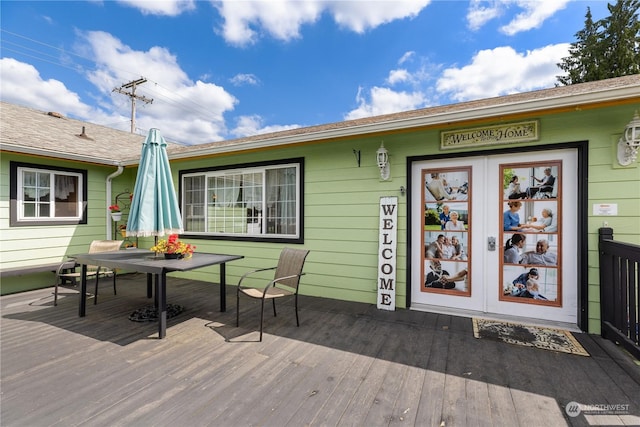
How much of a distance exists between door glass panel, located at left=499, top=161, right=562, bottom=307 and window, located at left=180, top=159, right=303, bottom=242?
9.30 ft

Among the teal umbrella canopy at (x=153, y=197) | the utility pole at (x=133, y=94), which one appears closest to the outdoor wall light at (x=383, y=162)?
the teal umbrella canopy at (x=153, y=197)

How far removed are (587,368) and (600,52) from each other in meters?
17.2

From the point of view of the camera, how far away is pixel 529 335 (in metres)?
2.88

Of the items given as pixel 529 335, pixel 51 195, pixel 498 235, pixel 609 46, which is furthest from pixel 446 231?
pixel 609 46

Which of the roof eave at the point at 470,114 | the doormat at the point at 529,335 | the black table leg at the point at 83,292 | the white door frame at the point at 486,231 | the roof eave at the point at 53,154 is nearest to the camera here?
the roof eave at the point at 470,114

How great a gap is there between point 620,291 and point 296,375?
3.03 m

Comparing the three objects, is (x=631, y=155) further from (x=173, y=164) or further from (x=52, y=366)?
(x=173, y=164)

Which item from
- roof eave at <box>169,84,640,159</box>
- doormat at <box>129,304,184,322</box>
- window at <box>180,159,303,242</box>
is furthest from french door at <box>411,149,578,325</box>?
doormat at <box>129,304,184,322</box>

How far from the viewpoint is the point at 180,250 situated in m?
3.31

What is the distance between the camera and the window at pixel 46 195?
462 centimetres

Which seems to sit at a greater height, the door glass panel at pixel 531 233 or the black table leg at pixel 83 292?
the door glass panel at pixel 531 233

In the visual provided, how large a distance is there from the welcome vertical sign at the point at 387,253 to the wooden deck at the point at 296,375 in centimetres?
38

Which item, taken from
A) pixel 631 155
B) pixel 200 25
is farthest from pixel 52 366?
pixel 200 25

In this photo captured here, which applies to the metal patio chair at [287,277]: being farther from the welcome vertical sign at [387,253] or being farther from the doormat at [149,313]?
the welcome vertical sign at [387,253]
